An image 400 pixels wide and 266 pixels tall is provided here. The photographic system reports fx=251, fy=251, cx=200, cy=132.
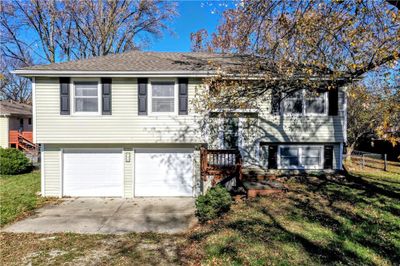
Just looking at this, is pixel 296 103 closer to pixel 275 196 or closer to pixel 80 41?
pixel 275 196

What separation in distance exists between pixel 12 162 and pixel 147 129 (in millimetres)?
9572

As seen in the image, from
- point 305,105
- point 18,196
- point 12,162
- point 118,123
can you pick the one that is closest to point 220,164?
point 118,123

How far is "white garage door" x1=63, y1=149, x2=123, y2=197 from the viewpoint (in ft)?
35.1

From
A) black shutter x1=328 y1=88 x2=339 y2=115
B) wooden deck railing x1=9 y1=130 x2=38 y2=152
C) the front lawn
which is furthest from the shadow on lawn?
wooden deck railing x1=9 y1=130 x2=38 y2=152

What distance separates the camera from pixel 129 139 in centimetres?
1027

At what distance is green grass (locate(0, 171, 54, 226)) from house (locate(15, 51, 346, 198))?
0.79 m

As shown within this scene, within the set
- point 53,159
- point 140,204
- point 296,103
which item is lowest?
point 140,204

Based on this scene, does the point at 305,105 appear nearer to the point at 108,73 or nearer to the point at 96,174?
the point at 108,73

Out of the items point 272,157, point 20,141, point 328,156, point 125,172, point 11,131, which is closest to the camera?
point 125,172

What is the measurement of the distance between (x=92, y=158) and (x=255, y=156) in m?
7.08

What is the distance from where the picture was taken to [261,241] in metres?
5.42

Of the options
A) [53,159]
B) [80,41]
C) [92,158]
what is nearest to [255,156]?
[92,158]

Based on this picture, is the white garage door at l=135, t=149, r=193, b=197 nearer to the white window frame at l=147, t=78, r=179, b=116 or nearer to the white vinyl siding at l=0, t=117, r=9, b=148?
the white window frame at l=147, t=78, r=179, b=116

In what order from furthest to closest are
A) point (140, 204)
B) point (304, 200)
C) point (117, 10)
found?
point (117, 10), point (140, 204), point (304, 200)
